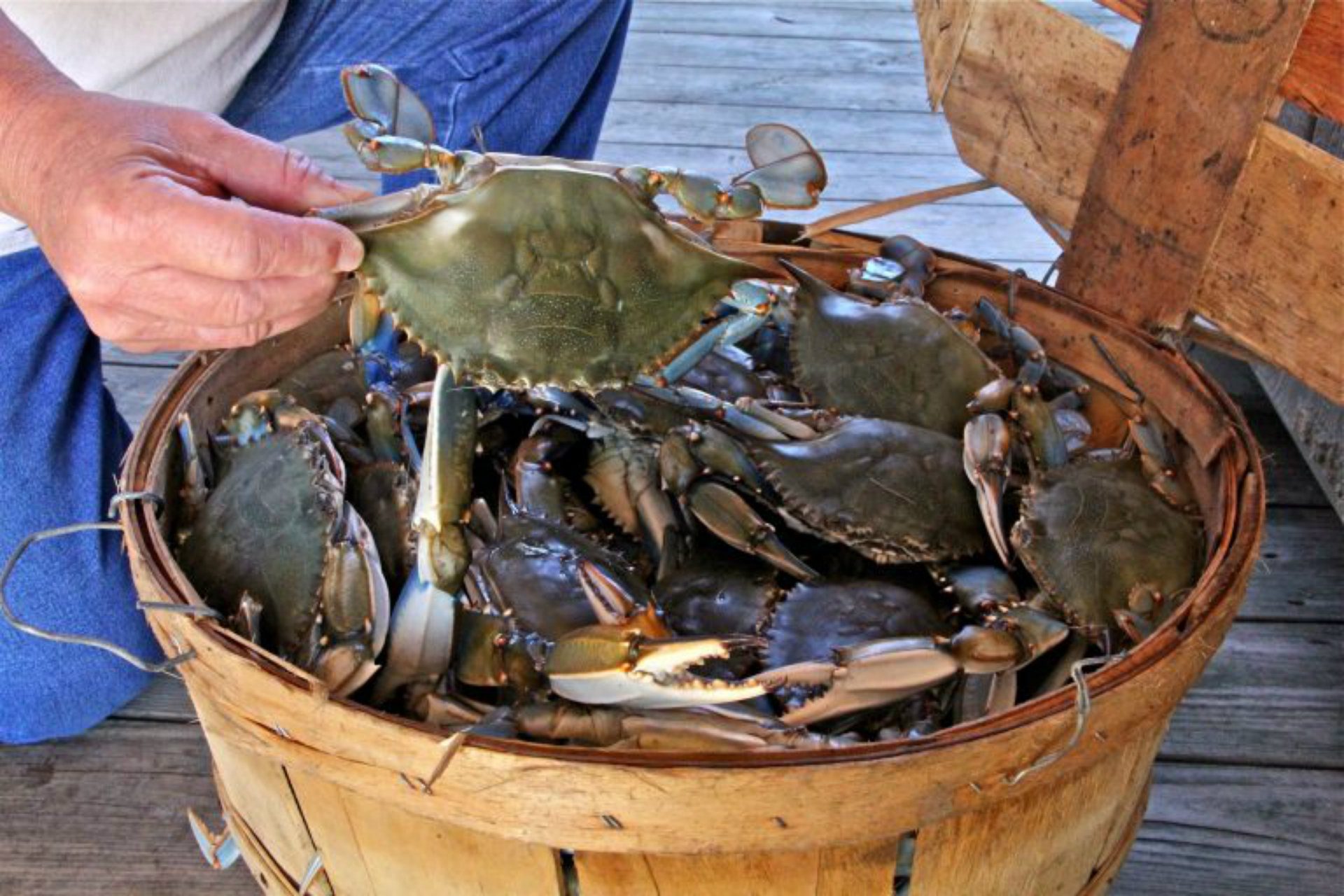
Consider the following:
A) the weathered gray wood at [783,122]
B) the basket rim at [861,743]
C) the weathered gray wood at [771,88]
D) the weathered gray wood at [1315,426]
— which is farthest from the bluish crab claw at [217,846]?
the weathered gray wood at [771,88]

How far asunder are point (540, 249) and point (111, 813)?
1.09 metres

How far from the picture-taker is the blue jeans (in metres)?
1.66

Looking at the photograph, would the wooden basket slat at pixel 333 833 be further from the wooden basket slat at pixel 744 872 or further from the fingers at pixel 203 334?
the fingers at pixel 203 334

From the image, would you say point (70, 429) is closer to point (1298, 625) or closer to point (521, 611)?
point (521, 611)

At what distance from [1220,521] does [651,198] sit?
67cm

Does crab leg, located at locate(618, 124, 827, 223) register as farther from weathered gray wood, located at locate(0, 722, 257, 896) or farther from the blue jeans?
weathered gray wood, located at locate(0, 722, 257, 896)

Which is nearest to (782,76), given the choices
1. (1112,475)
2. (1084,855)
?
(1112,475)

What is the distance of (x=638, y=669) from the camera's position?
104 cm

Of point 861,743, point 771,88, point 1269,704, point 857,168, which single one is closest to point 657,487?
point 861,743

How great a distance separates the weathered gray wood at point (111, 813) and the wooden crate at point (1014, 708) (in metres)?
Answer: 0.29

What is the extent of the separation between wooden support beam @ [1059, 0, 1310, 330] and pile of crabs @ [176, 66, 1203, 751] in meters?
0.18

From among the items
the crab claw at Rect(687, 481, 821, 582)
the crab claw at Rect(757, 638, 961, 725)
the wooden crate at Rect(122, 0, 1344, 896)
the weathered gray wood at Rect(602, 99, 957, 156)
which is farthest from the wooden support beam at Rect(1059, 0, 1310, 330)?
the weathered gray wood at Rect(602, 99, 957, 156)

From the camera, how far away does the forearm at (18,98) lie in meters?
1.21

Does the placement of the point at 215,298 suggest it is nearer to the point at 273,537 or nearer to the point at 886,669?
the point at 273,537
